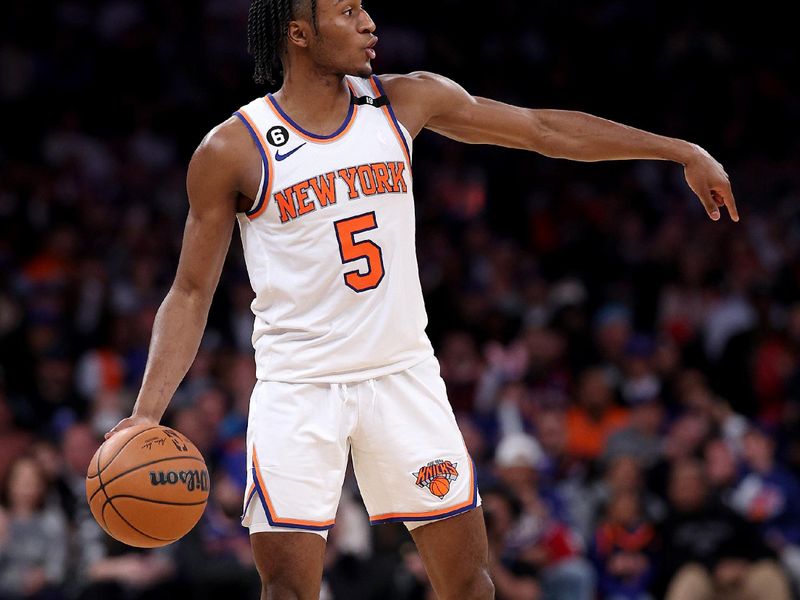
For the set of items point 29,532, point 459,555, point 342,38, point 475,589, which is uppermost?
point 342,38

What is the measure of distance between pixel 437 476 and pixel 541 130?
130 cm

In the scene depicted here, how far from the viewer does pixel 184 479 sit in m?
4.12

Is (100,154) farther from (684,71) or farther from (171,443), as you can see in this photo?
(171,443)

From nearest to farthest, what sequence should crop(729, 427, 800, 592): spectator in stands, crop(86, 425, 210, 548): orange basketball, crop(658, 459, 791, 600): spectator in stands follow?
crop(86, 425, 210, 548): orange basketball, crop(658, 459, 791, 600): spectator in stands, crop(729, 427, 800, 592): spectator in stands

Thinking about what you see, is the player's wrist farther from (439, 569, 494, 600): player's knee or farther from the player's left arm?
(439, 569, 494, 600): player's knee

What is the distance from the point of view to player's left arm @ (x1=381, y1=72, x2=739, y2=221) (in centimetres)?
452

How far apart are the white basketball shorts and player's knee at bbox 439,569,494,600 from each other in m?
0.23

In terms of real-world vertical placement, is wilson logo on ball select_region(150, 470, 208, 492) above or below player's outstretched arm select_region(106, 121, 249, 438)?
below

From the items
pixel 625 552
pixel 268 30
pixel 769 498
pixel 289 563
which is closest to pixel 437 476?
pixel 289 563

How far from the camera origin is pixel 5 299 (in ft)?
34.2

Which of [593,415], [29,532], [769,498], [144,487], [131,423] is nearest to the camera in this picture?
[144,487]

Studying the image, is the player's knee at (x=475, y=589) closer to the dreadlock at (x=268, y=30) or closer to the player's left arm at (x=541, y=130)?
the player's left arm at (x=541, y=130)

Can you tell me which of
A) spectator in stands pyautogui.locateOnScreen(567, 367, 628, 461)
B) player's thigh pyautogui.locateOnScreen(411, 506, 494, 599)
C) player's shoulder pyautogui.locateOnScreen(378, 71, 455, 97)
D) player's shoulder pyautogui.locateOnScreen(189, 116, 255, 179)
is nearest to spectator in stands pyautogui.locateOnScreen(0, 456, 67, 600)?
spectator in stands pyautogui.locateOnScreen(567, 367, 628, 461)

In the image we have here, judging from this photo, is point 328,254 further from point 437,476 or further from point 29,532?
point 29,532
